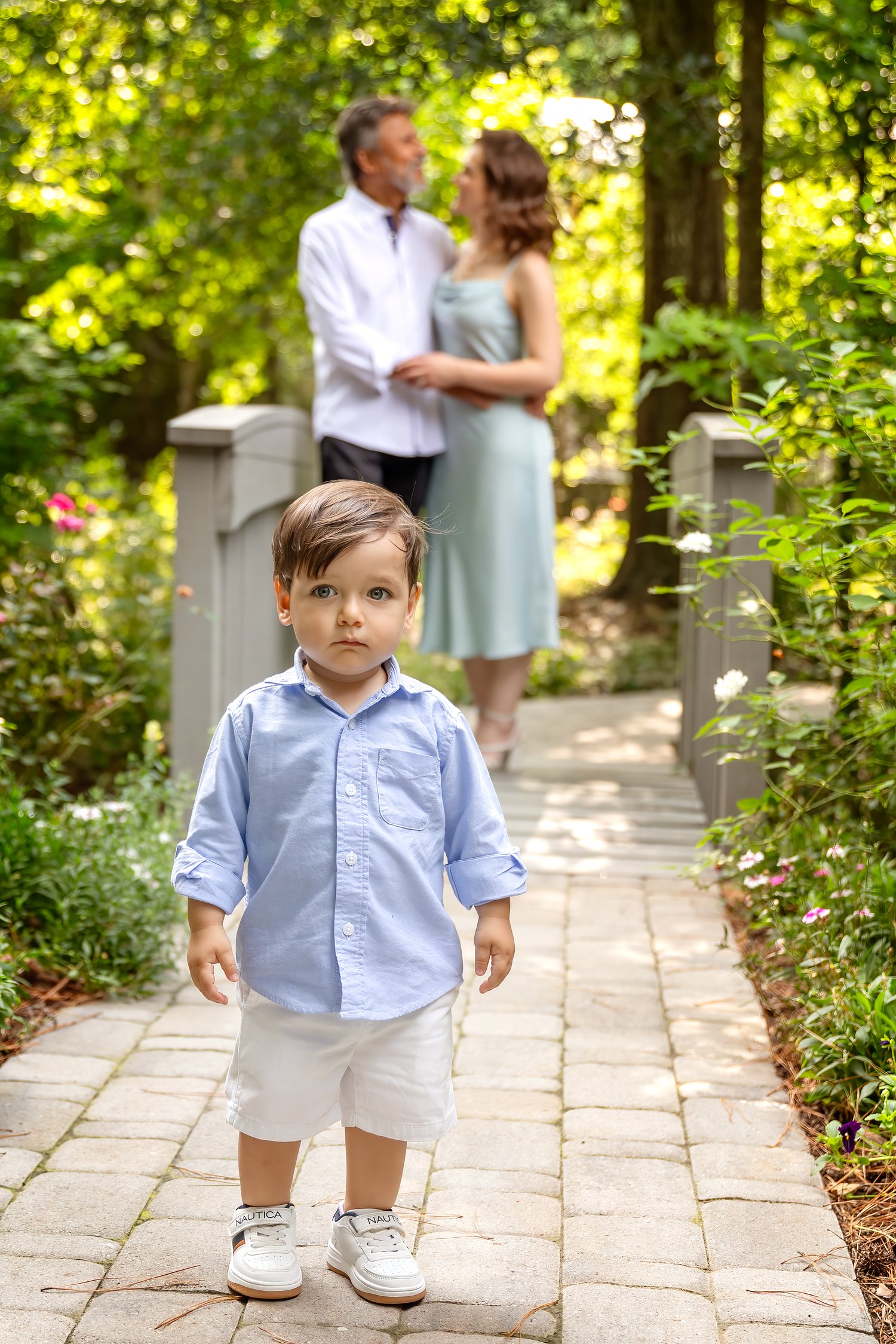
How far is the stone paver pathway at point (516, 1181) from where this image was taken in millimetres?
2018

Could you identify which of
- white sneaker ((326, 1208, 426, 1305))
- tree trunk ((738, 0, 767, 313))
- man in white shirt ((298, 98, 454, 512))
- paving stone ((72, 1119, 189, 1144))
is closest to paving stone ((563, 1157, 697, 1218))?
white sneaker ((326, 1208, 426, 1305))

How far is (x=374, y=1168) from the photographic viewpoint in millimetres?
2115

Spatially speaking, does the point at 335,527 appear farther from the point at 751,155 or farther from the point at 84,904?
the point at 751,155

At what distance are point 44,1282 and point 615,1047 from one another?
135 centimetres

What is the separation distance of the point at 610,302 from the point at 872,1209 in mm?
14595

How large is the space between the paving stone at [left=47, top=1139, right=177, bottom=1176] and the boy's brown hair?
1101 millimetres

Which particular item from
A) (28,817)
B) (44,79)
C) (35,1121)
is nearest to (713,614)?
(28,817)

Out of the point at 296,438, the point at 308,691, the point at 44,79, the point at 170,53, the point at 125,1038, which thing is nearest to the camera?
the point at 308,691

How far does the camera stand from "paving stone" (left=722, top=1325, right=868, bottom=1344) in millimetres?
1951

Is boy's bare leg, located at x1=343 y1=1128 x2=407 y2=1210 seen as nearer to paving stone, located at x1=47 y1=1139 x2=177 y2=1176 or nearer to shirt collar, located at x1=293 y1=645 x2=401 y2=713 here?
paving stone, located at x1=47 y1=1139 x2=177 y2=1176

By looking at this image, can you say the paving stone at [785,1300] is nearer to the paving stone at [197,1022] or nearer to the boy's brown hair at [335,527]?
the boy's brown hair at [335,527]

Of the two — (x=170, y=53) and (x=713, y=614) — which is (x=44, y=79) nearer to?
(x=170, y=53)

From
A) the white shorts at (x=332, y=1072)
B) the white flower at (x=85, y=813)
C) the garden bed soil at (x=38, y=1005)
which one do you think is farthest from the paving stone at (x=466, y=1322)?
the white flower at (x=85, y=813)

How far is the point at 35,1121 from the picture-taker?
259 cm
